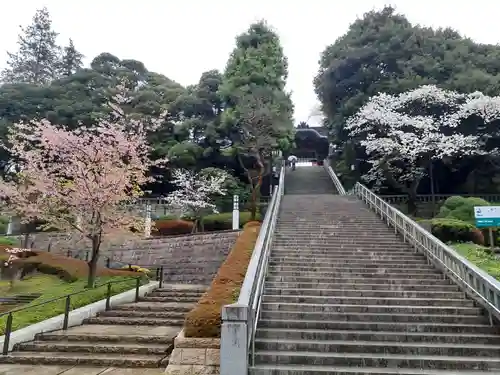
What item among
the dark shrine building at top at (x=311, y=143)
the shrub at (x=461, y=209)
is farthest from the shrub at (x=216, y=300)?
the dark shrine building at top at (x=311, y=143)

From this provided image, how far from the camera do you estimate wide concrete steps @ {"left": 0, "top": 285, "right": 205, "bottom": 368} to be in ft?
23.6

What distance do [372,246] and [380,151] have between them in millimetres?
11486

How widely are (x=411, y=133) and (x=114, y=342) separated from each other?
19.6m

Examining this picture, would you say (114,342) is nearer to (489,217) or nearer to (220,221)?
(489,217)

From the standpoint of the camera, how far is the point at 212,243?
17828 mm

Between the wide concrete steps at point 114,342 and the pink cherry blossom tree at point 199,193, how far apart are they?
12256 millimetres

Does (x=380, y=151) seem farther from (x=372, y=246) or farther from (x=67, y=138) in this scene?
(x=67, y=138)

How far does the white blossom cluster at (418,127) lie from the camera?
→ 22078 mm

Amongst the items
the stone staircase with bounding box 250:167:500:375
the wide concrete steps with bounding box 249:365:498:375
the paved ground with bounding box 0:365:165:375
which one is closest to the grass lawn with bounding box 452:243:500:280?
the stone staircase with bounding box 250:167:500:375

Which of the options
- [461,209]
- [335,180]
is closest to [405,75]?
[335,180]

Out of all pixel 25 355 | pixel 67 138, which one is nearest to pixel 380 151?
pixel 67 138

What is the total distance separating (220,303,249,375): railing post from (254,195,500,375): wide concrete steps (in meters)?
0.50

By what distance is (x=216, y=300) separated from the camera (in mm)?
7328

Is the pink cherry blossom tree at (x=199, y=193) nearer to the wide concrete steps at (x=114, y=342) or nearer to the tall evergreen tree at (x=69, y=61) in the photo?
the wide concrete steps at (x=114, y=342)
